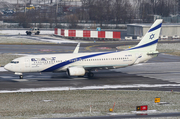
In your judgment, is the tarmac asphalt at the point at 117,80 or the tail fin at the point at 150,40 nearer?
the tarmac asphalt at the point at 117,80

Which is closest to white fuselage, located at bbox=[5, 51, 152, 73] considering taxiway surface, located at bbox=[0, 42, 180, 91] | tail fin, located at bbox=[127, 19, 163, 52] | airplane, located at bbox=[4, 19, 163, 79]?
airplane, located at bbox=[4, 19, 163, 79]

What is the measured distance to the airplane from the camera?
146 feet

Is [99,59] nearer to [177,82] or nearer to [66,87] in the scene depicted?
[66,87]

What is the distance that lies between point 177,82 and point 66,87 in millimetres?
15953

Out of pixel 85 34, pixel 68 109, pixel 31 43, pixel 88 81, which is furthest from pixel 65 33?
pixel 68 109

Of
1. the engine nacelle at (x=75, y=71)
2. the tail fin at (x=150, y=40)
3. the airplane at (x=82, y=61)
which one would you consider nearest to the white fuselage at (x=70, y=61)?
the airplane at (x=82, y=61)

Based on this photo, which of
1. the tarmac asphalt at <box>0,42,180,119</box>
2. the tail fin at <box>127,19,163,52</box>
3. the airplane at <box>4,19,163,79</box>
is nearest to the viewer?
the tarmac asphalt at <box>0,42,180,119</box>

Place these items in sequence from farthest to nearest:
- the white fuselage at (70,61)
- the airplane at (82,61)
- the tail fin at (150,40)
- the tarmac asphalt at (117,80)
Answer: the tail fin at (150,40) → the airplane at (82,61) → the white fuselage at (70,61) → the tarmac asphalt at (117,80)

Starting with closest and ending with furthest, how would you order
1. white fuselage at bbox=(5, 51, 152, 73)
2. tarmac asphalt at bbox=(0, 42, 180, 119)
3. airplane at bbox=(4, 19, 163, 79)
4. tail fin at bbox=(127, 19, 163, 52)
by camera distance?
tarmac asphalt at bbox=(0, 42, 180, 119)
white fuselage at bbox=(5, 51, 152, 73)
airplane at bbox=(4, 19, 163, 79)
tail fin at bbox=(127, 19, 163, 52)

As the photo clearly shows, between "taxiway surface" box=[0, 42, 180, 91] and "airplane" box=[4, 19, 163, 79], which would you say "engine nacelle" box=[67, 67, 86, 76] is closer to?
"airplane" box=[4, 19, 163, 79]

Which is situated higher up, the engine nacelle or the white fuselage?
the white fuselage

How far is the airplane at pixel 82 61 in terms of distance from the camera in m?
44.5

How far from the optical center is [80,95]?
3559cm

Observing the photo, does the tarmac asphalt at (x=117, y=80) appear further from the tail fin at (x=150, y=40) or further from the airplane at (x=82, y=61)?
the tail fin at (x=150, y=40)
